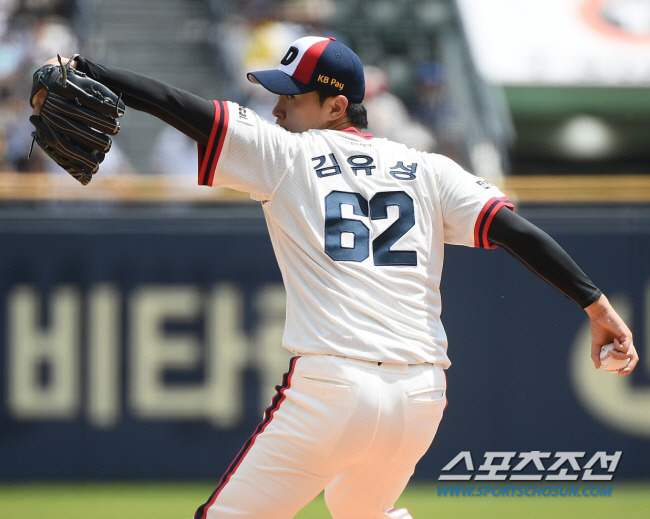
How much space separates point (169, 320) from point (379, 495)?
431cm

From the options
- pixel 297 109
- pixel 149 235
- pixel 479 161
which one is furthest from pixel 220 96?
pixel 297 109

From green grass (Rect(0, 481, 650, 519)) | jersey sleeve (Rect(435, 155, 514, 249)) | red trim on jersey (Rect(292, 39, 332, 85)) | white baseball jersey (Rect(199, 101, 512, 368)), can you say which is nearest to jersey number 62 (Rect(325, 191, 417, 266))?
white baseball jersey (Rect(199, 101, 512, 368))

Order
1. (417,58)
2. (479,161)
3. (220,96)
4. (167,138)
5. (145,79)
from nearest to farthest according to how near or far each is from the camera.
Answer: (145,79), (167,138), (479,161), (220,96), (417,58)

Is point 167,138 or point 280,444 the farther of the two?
point 167,138

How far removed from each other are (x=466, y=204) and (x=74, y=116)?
51.5 inches

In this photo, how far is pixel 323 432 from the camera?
327 cm

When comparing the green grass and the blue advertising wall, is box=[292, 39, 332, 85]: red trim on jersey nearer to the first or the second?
the green grass

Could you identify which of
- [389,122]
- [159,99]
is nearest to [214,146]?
[159,99]

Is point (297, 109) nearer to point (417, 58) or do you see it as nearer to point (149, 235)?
point (149, 235)

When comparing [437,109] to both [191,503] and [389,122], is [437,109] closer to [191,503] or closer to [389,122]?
[389,122]

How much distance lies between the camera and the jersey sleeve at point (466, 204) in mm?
3559

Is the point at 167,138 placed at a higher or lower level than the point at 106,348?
higher

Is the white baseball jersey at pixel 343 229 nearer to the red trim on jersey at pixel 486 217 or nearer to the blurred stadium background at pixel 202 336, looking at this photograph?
the red trim on jersey at pixel 486 217

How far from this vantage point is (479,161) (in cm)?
1070
